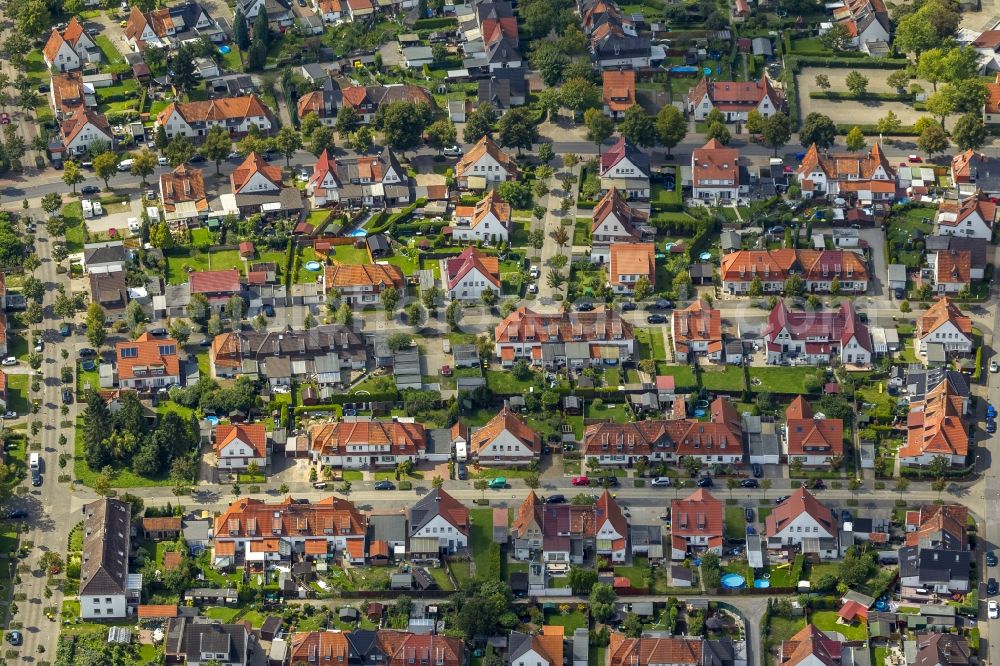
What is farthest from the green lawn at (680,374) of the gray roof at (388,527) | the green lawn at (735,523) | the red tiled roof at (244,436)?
the red tiled roof at (244,436)

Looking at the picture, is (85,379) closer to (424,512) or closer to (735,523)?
(424,512)

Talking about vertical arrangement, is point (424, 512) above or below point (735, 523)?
above

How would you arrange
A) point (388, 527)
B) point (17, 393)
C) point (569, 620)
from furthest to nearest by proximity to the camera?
point (17, 393)
point (388, 527)
point (569, 620)

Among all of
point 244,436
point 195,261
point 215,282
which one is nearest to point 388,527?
→ point 244,436

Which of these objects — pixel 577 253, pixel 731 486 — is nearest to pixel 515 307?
pixel 577 253

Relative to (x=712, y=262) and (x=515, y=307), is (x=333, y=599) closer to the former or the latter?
(x=515, y=307)

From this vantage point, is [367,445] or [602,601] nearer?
[602,601]

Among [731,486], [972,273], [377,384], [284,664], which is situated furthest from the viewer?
[972,273]

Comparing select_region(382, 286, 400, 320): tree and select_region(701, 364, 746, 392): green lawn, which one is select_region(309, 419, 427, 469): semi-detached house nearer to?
select_region(382, 286, 400, 320): tree
